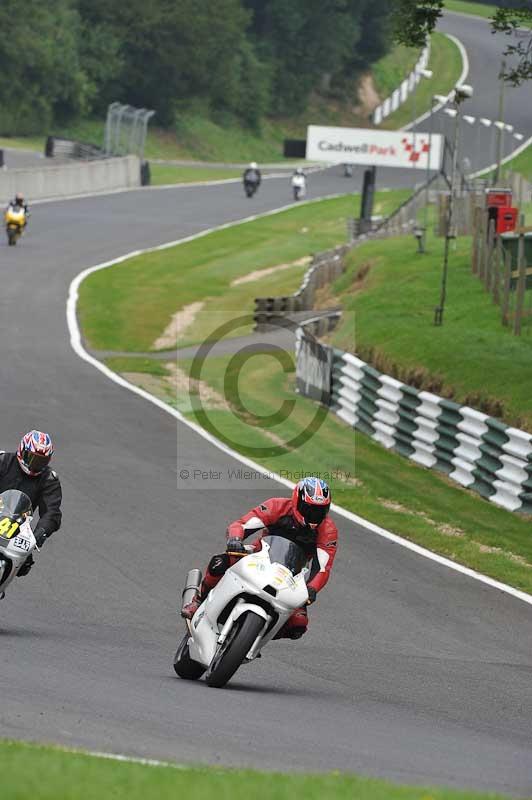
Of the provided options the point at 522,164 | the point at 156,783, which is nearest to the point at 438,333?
the point at 156,783

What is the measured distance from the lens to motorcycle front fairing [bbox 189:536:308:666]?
10016mm

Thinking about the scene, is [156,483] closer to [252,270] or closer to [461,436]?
[461,436]

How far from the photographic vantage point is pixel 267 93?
106688 millimetres

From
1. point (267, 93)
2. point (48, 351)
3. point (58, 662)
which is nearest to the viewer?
point (58, 662)

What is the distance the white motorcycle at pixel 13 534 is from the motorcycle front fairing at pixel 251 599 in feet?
5.73

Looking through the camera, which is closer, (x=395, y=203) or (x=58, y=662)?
(x=58, y=662)

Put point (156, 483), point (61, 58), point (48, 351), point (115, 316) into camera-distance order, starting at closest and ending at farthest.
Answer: point (156, 483), point (48, 351), point (115, 316), point (61, 58)

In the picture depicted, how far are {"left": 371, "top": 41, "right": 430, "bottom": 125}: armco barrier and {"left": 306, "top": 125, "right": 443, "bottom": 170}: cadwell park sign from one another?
154 ft

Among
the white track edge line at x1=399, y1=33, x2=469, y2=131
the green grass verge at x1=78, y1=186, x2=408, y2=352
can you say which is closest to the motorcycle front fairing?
the green grass verge at x1=78, y1=186, x2=408, y2=352

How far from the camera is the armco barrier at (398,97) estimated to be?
104562mm

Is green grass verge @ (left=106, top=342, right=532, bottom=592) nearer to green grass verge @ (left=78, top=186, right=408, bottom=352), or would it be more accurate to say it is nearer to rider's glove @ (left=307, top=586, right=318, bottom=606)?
green grass verge @ (left=78, top=186, right=408, bottom=352)

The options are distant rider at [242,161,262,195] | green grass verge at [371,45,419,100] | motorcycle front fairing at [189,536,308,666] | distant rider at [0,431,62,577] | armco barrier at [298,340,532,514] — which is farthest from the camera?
green grass verge at [371,45,419,100]

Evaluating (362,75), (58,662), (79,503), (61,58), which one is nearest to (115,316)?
(79,503)

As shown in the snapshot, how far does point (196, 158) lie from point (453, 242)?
52.8m
